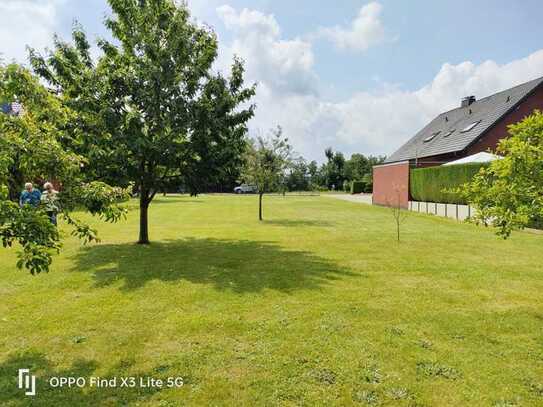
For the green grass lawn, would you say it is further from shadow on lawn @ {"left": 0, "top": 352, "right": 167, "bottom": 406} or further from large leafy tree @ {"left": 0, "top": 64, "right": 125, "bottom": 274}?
large leafy tree @ {"left": 0, "top": 64, "right": 125, "bottom": 274}

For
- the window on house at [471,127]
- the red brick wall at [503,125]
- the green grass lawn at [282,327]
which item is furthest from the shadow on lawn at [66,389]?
the window on house at [471,127]

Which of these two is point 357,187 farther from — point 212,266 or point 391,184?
point 212,266

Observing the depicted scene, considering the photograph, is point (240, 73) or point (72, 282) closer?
point (72, 282)

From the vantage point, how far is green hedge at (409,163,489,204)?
18906 mm

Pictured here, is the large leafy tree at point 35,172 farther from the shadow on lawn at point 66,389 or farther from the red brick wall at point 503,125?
the red brick wall at point 503,125

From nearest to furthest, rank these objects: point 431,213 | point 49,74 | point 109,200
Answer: point 109,200 < point 49,74 < point 431,213

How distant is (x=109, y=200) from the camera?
169 inches

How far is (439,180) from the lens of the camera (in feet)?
70.0

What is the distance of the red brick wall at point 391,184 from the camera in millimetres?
26019

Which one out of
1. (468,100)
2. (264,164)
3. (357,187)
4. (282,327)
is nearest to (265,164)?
(264,164)

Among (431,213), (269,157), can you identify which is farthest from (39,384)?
(431,213)

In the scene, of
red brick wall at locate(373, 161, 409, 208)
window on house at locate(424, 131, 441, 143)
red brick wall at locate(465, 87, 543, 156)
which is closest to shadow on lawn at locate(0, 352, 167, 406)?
red brick wall at locate(373, 161, 409, 208)

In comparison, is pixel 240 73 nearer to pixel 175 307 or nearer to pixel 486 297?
pixel 175 307

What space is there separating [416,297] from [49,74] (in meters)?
10.2
